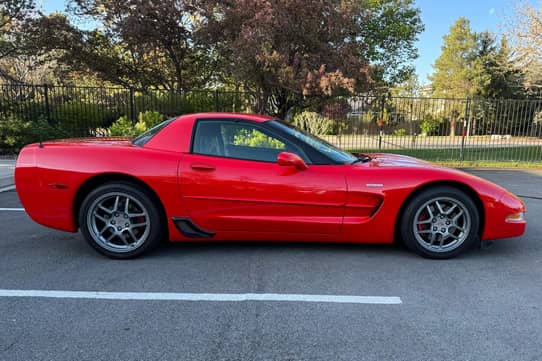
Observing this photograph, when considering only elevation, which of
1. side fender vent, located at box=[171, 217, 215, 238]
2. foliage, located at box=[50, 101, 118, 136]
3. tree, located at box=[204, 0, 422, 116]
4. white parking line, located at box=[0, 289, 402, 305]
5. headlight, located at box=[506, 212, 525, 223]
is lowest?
white parking line, located at box=[0, 289, 402, 305]

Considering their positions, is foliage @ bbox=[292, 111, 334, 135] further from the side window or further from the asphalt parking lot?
the asphalt parking lot

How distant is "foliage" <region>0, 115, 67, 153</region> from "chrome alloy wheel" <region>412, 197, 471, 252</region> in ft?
34.4

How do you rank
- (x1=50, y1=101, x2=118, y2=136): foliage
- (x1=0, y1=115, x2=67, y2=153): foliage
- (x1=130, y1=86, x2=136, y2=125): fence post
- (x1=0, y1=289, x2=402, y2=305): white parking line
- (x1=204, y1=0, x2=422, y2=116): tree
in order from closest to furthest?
(x1=0, y1=289, x2=402, y2=305): white parking line < (x1=204, y1=0, x2=422, y2=116): tree < (x1=0, y1=115, x2=67, y2=153): foliage < (x1=130, y1=86, x2=136, y2=125): fence post < (x1=50, y1=101, x2=118, y2=136): foliage

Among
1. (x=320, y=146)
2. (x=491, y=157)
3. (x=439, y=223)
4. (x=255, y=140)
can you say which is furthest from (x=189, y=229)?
(x=491, y=157)

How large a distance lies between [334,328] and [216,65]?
17.2 metres

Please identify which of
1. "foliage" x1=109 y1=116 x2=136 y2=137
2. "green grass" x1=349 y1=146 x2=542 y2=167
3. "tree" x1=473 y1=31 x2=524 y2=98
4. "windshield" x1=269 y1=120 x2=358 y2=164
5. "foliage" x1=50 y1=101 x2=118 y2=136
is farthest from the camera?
"tree" x1=473 y1=31 x2=524 y2=98

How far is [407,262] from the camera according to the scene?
350cm

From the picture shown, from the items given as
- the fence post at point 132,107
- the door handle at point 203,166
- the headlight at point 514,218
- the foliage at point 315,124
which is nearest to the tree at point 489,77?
the foliage at point 315,124

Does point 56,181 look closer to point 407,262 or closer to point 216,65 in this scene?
point 407,262

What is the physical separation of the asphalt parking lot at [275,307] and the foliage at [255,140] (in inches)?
42.6

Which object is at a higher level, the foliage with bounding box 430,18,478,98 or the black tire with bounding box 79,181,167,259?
the foliage with bounding box 430,18,478,98

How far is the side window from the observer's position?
11.6ft

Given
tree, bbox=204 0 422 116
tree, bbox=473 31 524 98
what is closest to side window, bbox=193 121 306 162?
tree, bbox=204 0 422 116

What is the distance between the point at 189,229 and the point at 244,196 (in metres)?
0.64
